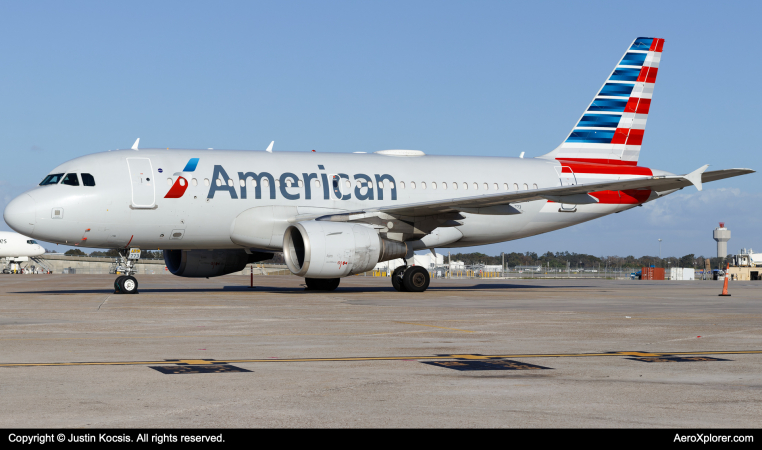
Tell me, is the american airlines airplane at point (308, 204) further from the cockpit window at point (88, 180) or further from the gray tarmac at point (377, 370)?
the gray tarmac at point (377, 370)

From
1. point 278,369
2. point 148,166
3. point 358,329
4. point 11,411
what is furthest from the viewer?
point 148,166

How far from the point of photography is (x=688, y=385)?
6.66m

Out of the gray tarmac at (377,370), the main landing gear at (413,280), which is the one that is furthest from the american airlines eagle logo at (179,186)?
the gray tarmac at (377,370)

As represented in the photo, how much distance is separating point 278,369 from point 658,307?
11940 millimetres

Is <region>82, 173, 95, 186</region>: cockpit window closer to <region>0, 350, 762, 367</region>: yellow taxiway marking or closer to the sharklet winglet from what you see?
<region>0, 350, 762, 367</region>: yellow taxiway marking

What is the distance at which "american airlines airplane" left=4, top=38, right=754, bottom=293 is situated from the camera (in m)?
21.3

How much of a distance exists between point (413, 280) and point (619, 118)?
34.9 ft

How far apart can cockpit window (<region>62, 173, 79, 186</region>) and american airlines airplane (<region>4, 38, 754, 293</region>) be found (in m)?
0.03

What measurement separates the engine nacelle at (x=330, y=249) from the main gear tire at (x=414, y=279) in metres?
2.29

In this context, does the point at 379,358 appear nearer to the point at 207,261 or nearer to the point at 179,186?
the point at 179,186

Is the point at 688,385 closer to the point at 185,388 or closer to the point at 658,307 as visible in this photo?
the point at 185,388

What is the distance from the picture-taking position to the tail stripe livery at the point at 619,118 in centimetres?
2883

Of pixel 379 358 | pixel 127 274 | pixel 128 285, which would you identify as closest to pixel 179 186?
pixel 127 274
